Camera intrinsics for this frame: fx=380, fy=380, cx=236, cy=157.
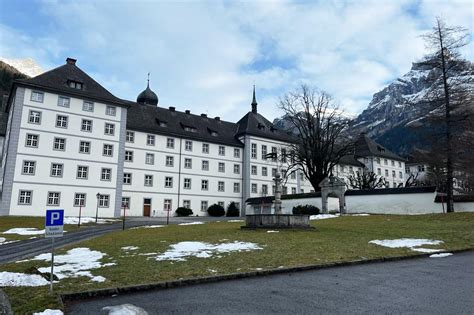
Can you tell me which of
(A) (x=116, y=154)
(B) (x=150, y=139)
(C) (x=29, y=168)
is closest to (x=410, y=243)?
(A) (x=116, y=154)

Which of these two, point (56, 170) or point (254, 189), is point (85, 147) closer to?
point (56, 170)

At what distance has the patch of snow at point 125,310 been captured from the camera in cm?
588

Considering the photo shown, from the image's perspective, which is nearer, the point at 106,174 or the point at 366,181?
the point at 106,174

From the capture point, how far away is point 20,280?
8016mm

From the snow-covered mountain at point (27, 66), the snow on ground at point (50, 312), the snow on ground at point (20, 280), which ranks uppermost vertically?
the snow-covered mountain at point (27, 66)

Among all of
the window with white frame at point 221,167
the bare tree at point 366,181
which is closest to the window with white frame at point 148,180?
the window with white frame at point 221,167

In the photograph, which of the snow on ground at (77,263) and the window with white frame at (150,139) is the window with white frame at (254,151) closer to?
the window with white frame at (150,139)

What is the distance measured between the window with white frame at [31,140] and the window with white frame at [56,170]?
2.52m

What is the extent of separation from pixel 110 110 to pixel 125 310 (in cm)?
3906

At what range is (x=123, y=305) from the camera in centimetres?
632

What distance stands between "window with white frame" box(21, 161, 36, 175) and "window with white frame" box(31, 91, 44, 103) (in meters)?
6.23

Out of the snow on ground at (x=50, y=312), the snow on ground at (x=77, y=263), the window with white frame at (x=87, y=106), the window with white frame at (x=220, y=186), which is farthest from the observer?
the window with white frame at (x=220, y=186)

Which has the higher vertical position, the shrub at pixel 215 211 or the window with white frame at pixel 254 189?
the window with white frame at pixel 254 189

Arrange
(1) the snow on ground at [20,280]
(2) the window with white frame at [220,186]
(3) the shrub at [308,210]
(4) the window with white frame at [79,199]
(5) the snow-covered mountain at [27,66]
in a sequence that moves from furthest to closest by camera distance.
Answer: (5) the snow-covered mountain at [27,66], (2) the window with white frame at [220,186], (4) the window with white frame at [79,199], (3) the shrub at [308,210], (1) the snow on ground at [20,280]
